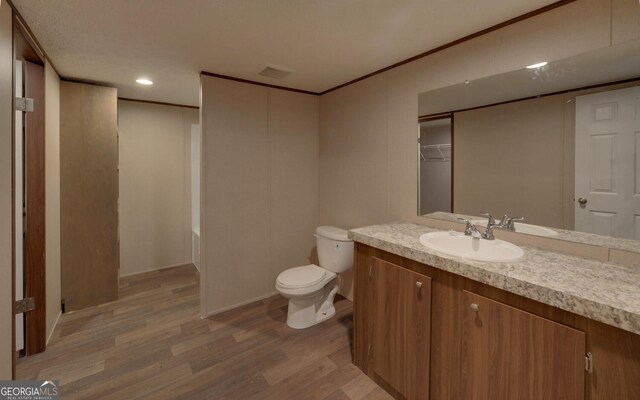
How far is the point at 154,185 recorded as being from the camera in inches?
149

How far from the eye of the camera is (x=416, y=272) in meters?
1.55

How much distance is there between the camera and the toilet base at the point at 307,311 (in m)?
2.49

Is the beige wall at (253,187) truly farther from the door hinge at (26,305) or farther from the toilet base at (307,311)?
the door hinge at (26,305)

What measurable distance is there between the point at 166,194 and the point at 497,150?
12.5 feet

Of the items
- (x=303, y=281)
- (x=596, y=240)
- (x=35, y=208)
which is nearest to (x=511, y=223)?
(x=596, y=240)

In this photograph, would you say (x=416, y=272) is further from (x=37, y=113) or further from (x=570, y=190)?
(x=37, y=113)

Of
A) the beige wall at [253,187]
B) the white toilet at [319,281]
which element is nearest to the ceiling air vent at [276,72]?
the beige wall at [253,187]

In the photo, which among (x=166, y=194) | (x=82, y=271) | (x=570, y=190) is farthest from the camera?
(x=166, y=194)

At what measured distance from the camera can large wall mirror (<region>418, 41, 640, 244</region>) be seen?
1363 mm

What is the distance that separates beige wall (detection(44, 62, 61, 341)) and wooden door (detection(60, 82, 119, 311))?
12 centimetres

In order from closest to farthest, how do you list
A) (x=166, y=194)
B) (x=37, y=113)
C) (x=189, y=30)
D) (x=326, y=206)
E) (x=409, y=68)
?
(x=189, y=30) → (x=37, y=113) → (x=409, y=68) → (x=326, y=206) → (x=166, y=194)

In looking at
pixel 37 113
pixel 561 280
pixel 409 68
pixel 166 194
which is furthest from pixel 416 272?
pixel 166 194

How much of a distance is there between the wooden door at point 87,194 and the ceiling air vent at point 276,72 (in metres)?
1.59

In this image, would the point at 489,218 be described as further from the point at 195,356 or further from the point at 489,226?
the point at 195,356
